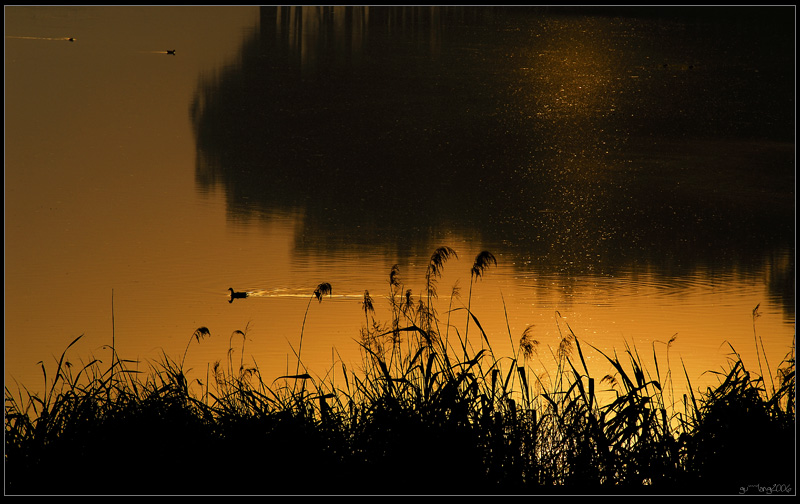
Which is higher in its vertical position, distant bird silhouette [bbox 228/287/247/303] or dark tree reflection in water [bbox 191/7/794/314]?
dark tree reflection in water [bbox 191/7/794/314]

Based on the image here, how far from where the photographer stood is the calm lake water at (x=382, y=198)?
310 inches

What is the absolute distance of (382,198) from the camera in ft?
42.7

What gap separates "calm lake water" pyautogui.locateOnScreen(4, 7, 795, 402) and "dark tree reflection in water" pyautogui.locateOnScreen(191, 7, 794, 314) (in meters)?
0.07

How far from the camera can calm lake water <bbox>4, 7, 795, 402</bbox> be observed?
788cm

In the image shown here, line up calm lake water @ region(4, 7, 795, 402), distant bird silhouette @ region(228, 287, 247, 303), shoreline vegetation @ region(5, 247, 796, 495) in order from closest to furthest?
shoreline vegetation @ region(5, 247, 796, 495) → calm lake water @ region(4, 7, 795, 402) → distant bird silhouette @ region(228, 287, 247, 303)

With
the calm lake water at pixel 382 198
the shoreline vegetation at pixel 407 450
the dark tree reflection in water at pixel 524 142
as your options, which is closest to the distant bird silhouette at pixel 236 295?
the calm lake water at pixel 382 198

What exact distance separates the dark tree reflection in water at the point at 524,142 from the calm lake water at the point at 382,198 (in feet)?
0.22

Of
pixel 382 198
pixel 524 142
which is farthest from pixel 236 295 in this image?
pixel 524 142

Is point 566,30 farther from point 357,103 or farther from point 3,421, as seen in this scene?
point 3,421

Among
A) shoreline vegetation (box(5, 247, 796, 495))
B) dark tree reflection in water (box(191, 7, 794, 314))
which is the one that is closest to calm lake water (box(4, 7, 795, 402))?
dark tree reflection in water (box(191, 7, 794, 314))

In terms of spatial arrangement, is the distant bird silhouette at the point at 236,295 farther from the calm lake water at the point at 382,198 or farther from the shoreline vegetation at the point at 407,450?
the shoreline vegetation at the point at 407,450

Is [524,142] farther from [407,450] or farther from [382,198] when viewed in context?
[407,450]

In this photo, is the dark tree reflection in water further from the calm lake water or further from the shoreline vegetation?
the shoreline vegetation

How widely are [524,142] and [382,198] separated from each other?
15.8 feet
